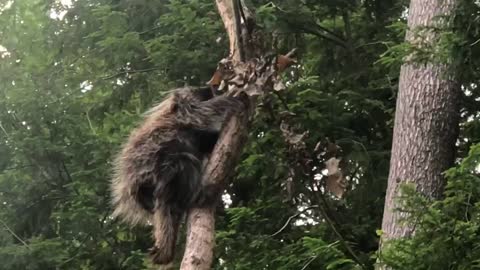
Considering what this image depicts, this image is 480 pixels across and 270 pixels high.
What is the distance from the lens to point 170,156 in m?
3.73

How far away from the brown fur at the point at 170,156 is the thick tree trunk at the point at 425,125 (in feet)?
5.16

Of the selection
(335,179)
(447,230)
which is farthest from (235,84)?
(447,230)

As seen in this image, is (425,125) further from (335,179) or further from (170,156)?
(170,156)

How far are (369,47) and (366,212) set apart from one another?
1.36 m

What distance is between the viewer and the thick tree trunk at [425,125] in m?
5.01

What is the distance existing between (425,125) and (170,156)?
1996mm

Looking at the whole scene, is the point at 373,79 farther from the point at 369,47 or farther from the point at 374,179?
the point at 374,179

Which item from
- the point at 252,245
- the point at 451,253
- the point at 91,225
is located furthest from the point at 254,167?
the point at 451,253

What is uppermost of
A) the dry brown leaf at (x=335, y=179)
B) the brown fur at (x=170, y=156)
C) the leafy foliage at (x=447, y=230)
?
the brown fur at (x=170, y=156)

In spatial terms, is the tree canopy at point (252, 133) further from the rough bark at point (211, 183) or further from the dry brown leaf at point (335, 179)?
the rough bark at point (211, 183)

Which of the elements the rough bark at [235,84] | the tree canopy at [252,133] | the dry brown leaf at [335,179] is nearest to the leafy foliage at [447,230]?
the tree canopy at [252,133]

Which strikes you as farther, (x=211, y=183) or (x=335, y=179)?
(x=335, y=179)

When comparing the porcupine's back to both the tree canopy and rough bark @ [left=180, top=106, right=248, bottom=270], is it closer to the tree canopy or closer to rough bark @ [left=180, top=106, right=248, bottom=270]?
rough bark @ [left=180, top=106, right=248, bottom=270]

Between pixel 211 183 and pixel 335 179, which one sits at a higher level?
pixel 211 183
